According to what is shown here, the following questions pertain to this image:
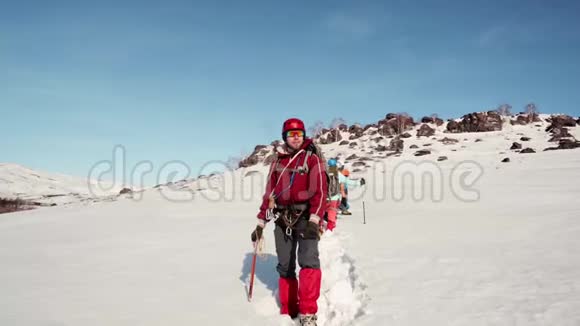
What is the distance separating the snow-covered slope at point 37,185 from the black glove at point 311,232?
4522cm

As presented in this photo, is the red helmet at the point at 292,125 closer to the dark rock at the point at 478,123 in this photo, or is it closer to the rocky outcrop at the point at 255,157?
the rocky outcrop at the point at 255,157

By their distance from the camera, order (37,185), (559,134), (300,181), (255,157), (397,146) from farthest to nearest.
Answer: (37,185), (255,157), (397,146), (559,134), (300,181)

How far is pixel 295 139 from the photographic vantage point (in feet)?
14.7

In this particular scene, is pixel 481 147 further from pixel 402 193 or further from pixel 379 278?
pixel 379 278

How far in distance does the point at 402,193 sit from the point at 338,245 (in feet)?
39.9

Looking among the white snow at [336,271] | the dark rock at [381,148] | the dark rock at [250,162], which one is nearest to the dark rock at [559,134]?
the dark rock at [381,148]

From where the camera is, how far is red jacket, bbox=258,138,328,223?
14.0ft

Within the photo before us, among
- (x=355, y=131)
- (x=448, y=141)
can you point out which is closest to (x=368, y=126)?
(x=355, y=131)

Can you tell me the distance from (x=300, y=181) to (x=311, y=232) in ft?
1.92

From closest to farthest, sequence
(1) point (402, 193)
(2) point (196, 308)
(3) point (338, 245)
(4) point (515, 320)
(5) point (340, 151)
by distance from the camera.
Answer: (4) point (515, 320) < (2) point (196, 308) < (3) point (338, 245) < (1) point (402, 193) < (5) point (340, 151)

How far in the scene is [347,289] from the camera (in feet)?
15.8

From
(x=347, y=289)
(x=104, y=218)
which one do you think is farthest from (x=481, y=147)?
(x=347, y=289)

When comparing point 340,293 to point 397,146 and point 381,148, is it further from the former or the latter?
point 381,148

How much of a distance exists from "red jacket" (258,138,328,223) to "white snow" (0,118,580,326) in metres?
1.26
